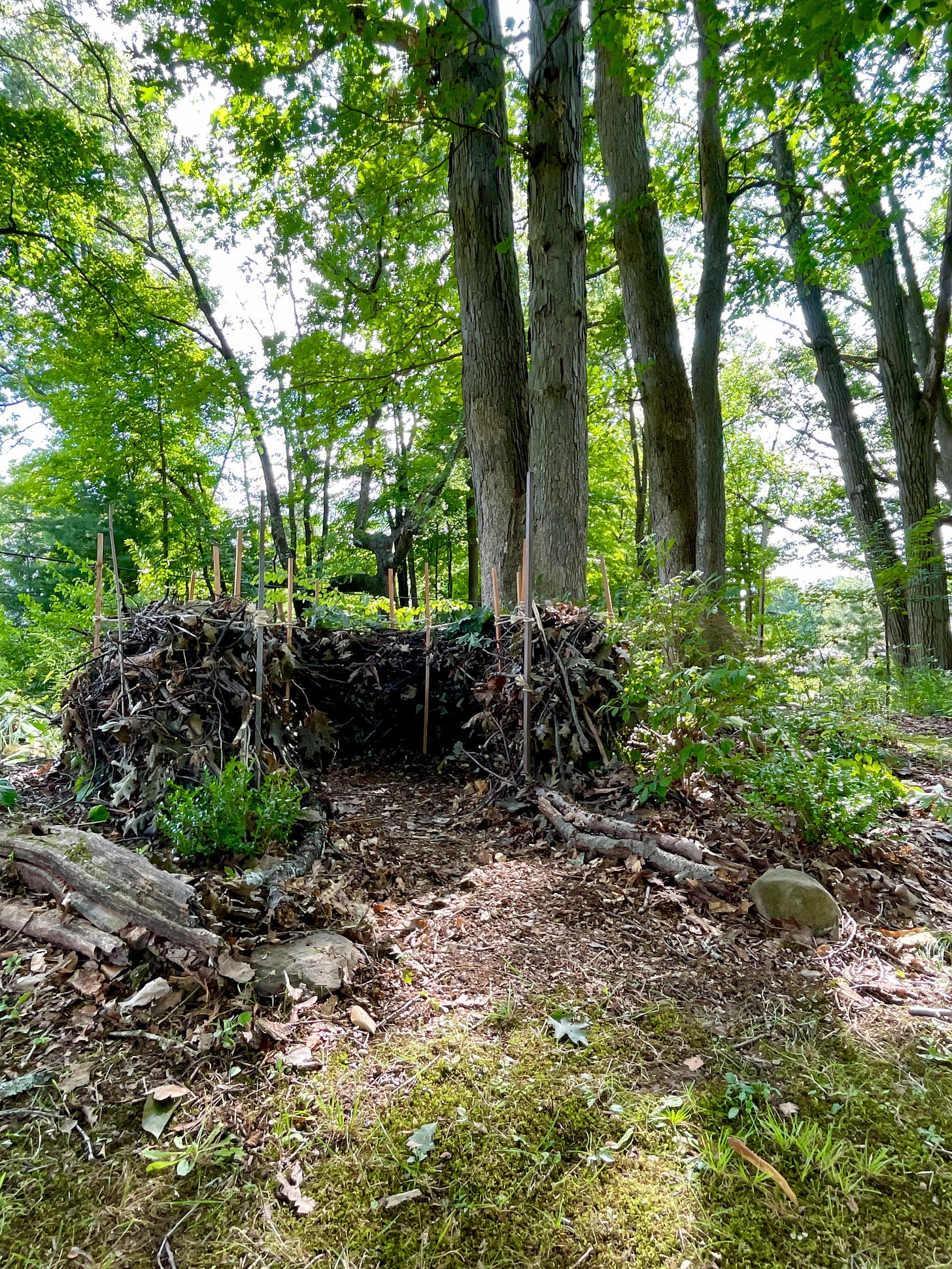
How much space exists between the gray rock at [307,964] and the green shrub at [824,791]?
179 cm

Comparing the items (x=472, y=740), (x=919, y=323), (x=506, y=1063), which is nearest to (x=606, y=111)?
(x=919, y=323)

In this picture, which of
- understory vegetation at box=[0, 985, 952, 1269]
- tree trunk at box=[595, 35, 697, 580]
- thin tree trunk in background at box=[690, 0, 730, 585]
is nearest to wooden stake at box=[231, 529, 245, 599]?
A: understory vegetation at box=[0, 985, 952, 1269]

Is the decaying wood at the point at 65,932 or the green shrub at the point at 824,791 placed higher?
the green shrub at the point at 824,791

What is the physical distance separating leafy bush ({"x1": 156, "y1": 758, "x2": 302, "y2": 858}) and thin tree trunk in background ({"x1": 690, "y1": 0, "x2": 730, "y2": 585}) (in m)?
5.04

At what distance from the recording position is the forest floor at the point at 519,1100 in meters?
1.12

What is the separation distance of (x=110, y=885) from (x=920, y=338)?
12063 mm

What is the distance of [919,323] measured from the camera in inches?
357

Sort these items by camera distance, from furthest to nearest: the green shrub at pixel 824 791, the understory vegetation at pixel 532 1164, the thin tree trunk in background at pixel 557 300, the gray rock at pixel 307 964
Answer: the thin tree trunk in background at pixel 557 300, the green shrub at pixel 824 791, the gray rock at pixel 307 964, the understory vegetation at pixel 532 1164

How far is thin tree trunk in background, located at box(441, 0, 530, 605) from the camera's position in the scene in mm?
5582

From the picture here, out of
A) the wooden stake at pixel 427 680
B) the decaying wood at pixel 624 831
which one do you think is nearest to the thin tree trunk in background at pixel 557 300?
the wooden stake at pixel 427 680

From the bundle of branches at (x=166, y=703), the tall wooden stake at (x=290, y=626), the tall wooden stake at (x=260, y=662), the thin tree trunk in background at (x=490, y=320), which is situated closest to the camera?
the bundle of branches at (x=166, y=703)

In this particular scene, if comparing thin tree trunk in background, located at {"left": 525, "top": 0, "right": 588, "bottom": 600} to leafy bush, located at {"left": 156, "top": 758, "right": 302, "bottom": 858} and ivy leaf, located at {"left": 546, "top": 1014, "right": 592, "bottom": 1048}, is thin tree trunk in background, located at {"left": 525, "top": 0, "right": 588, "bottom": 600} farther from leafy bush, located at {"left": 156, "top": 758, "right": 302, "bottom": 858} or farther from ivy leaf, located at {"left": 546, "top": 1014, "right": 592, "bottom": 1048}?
ivy leaf, located at {"left": 546, "top": 1014, "right": 592, "bottom": 1048}

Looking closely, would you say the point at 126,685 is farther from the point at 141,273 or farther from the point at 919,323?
the point at 919,323

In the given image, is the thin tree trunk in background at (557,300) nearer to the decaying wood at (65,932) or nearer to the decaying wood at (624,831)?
the decaying wood at (624,831)
